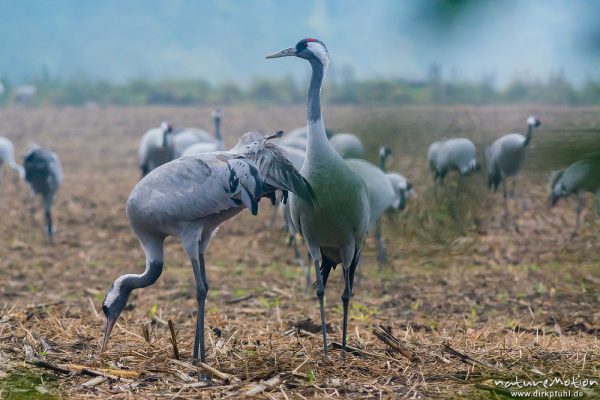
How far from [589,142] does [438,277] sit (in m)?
6.40

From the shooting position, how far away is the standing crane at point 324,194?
4.12 m

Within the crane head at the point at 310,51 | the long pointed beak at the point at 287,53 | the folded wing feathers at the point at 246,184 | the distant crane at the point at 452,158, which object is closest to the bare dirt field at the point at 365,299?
the distant crane at the point at 452,158

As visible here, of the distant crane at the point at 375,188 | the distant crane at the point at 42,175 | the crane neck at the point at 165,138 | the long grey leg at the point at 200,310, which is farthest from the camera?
the crane neck at the point at 165,138

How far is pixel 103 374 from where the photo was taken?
3.58 meters

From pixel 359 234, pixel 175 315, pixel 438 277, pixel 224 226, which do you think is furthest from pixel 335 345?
pixel 224 226

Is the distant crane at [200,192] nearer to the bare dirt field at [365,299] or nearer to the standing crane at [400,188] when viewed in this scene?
the bare dirt field at [365,299]

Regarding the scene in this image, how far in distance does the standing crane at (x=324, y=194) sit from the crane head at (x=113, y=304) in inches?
38.0

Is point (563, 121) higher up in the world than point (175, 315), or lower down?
higher up

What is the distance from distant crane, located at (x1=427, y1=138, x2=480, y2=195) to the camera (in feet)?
19.5

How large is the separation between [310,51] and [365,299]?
8.61 ft

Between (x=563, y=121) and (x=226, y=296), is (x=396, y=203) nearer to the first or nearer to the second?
(x=226, y=296)

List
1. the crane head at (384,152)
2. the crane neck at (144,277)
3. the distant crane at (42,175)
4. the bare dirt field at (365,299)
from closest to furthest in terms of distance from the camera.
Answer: the bare dirt field at (365,299) → the crane neck at (144,277) → the crane head at (384,152) → the distant crane at (42,175)

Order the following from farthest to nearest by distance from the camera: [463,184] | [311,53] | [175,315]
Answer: [175,315] → [463,184] → [311,53]

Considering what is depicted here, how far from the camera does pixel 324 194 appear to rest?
4.13 m
